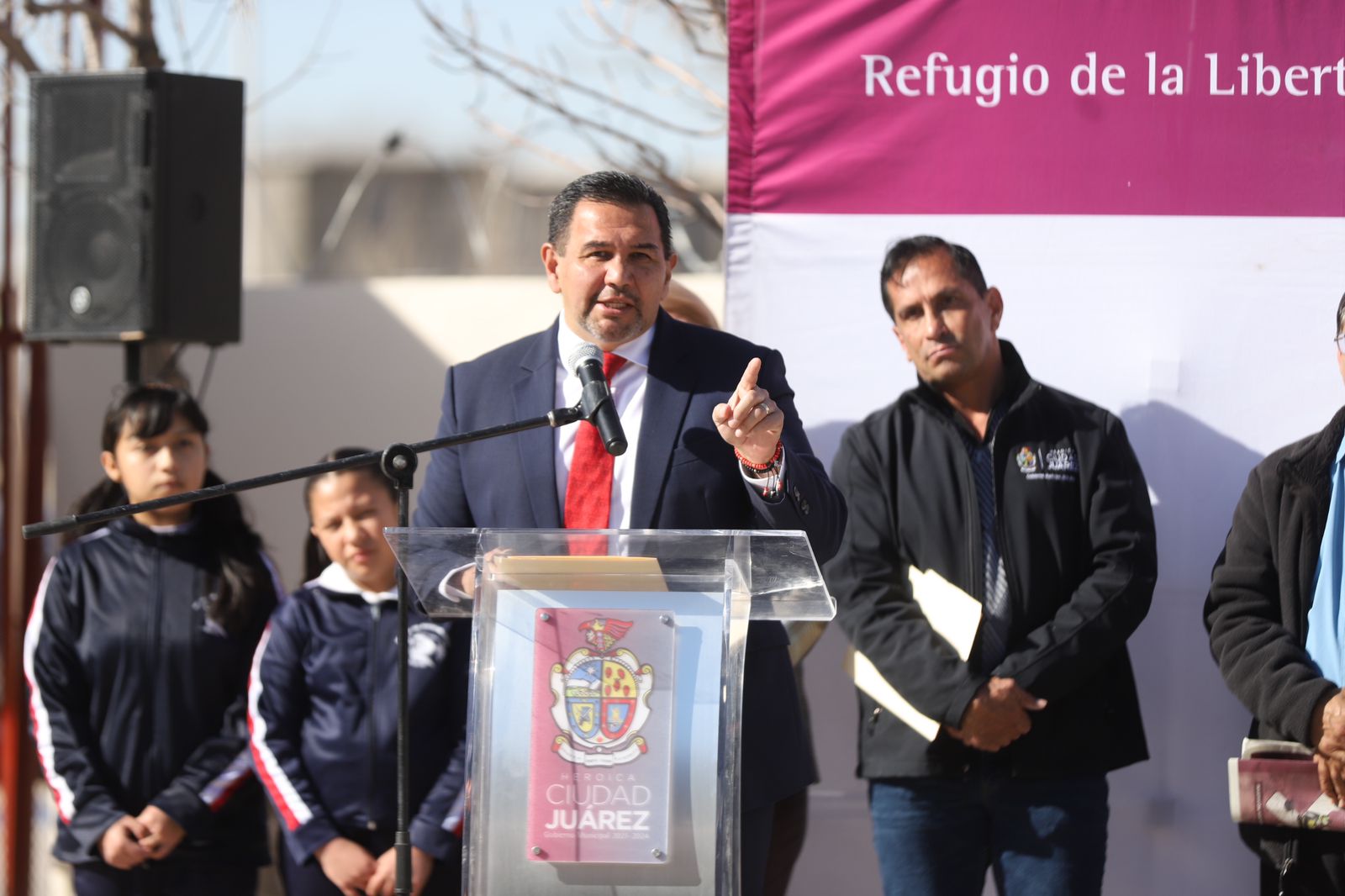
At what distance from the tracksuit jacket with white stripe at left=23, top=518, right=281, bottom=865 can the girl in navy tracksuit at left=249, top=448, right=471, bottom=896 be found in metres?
0.23

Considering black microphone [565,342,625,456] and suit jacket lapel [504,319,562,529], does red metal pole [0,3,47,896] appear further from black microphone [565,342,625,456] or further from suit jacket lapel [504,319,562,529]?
black microphone [565,342,625,456]

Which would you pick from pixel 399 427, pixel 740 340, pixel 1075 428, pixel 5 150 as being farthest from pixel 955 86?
pixel 5 150

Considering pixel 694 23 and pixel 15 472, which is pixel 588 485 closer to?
pixel 694 23

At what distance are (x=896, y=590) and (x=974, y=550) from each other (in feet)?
0.66

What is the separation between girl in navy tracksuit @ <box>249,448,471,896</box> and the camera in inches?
138

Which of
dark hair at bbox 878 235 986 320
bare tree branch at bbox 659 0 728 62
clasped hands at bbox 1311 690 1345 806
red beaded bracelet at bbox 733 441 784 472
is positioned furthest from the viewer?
bare tree branch at bbox 659 0 728 62

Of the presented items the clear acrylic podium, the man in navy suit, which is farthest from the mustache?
the clear acrylic podium

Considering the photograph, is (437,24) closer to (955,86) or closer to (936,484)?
(955,86)

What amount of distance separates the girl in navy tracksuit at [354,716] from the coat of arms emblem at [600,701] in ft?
4.53

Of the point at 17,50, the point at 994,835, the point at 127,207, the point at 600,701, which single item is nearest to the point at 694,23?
the point at 127,207

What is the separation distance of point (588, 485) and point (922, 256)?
1.30 m

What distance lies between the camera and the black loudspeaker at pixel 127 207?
484 centimetres

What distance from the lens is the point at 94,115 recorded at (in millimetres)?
4910

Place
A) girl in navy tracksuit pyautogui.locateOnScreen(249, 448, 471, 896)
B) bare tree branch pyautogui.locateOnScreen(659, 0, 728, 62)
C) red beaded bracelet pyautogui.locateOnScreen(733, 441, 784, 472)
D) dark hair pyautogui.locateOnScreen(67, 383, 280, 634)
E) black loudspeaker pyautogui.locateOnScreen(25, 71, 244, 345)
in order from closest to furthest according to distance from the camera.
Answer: red beaded bracelet pyautogui.locateOnScreen(733, 441, 784, 472) < girl in navy tracksuit pyautogui.locateOnScreen(249, 448, 471, 896) < dark hair pyautogui.locateOnScreen(67, 383, 280, 634) < black loudspeaker pyautogui.locateOnScreen(25, 71, 244, 345) < bare tree branch pyautogui.locateOnScreen(659, 0, 728, 62)
